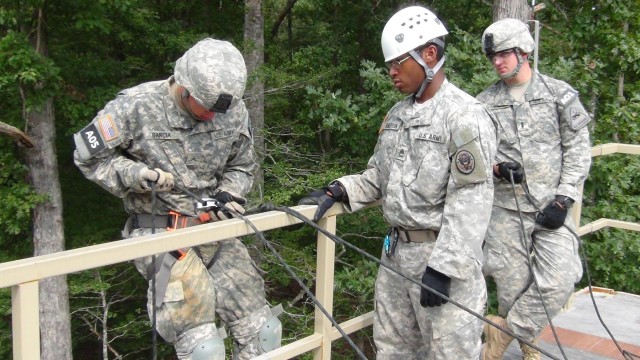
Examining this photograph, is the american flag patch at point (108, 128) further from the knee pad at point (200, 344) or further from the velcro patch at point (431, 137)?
the velcro patch at point (431, 137)

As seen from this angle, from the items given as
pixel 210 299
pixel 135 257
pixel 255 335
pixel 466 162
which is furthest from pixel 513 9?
pixel 135 257

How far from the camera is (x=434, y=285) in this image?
9.75ft

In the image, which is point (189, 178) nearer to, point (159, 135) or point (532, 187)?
point (159, 135)

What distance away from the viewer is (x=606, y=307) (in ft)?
18.7

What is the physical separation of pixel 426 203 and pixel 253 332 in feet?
3.44

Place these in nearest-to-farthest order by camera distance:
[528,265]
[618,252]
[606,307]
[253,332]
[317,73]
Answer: [253,332] < [528,265] < [606,307] < [618,252] < [317,73]

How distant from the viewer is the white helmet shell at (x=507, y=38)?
395 centimetres

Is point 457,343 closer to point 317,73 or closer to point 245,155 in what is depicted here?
point 245,155

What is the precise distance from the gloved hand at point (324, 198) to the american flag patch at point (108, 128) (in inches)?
35.7

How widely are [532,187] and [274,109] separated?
304 inches

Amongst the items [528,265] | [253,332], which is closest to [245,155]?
[253,332]

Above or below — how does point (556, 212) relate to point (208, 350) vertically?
above

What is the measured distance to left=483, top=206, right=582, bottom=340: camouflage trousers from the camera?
3.89 metres

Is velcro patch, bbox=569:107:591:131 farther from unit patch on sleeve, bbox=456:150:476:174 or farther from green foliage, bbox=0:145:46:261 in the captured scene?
green foliage, bbox=0:145:46:261
